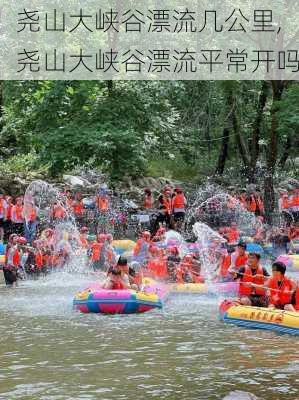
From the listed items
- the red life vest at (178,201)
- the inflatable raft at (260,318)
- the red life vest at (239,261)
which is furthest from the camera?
the red life vest at (178,201)

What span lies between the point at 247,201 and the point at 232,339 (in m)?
13.3

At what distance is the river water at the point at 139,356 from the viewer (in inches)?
318

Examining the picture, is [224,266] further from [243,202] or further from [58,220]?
[243,202]

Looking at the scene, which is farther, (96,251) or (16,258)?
(96,251)

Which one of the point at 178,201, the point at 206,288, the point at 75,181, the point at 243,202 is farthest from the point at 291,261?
the point at 75,181

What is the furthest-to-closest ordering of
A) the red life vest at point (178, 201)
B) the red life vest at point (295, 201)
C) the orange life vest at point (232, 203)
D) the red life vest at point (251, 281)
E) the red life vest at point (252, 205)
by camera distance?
the orange life vest at point (232, 203) < the red life vest at point (252, 205) < the red life vest at point (295, 201) < the red life vest at point (178, 201) < the red life vest at point (251, 281)

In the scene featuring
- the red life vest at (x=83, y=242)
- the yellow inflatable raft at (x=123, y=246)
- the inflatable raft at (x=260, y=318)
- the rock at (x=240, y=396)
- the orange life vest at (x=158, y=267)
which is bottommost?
the rock at (x=240, y=396)

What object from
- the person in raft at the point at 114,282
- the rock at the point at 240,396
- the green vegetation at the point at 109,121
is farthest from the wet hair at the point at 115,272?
the green vegetation at the point at 109,121

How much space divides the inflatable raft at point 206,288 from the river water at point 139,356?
0.55 meters

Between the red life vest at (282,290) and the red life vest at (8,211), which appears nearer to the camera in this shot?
the red life vest at (282,290)

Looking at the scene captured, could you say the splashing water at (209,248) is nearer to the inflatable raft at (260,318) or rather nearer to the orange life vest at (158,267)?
Answer: the orange life vest at (158,267)

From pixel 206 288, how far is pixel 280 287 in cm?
279

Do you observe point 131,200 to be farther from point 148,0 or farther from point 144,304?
point 144,304

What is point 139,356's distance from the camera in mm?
9586
